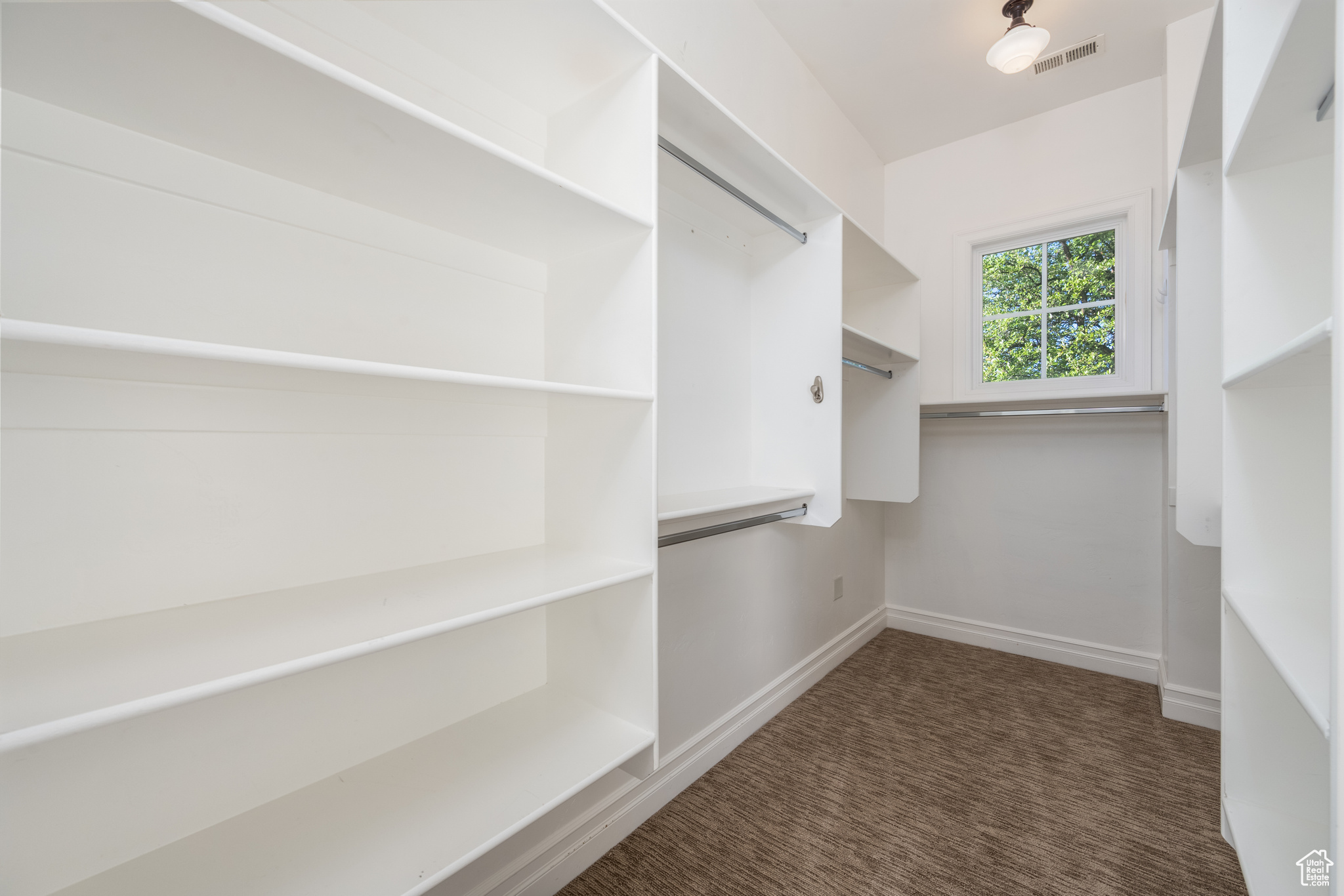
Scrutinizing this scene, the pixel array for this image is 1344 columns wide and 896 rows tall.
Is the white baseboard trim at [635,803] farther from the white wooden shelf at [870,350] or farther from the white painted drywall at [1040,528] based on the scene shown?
the white wooden shelf at [870,350]

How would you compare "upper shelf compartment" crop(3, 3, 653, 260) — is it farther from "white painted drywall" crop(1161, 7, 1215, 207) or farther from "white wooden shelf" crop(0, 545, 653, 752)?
"white painted drywall" crop(1161, 7, 1215, 207)

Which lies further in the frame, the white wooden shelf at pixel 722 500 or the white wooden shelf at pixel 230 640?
the white wooden shelf at pixel 722 500


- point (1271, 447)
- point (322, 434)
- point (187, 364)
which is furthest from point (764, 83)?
point (187, 364)

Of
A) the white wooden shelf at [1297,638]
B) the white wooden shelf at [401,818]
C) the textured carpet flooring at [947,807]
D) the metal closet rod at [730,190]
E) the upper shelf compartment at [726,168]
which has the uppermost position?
the upper shelf compartment at [726,168]

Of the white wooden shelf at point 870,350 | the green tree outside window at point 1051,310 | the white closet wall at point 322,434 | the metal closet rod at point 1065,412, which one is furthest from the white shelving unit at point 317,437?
the green tree outside window at point 1051,310

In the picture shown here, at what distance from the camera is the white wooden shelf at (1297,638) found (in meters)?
0.73

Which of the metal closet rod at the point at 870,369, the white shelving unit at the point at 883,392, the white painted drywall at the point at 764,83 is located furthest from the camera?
the white shelving unit at the point at 883,392

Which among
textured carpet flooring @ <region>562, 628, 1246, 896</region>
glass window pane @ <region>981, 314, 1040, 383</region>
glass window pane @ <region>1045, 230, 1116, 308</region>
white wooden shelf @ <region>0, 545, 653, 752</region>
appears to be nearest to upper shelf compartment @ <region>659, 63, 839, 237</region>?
white wooden shelf @ <region>0, 545, 653, 752</region>

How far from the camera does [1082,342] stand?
2781mm

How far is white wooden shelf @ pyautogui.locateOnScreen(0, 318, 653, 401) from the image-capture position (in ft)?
1.78

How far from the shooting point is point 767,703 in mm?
2182

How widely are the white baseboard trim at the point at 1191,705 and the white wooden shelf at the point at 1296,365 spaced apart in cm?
183

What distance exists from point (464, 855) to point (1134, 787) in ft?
6.80

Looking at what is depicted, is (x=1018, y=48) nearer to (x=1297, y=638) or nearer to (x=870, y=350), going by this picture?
(x=870, y=350)
